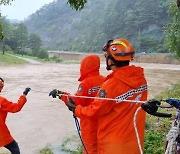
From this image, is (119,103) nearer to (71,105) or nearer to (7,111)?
(71,105)

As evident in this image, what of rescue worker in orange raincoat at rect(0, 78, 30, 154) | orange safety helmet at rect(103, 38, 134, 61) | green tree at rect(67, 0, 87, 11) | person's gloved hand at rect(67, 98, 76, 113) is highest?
green tree at rect(67, 0, 87, 11)

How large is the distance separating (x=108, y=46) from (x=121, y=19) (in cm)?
7393

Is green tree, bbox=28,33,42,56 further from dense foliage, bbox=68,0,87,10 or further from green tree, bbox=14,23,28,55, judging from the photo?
dense foliage, bbox=68,0,87,10

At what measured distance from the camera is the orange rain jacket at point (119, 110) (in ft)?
8.59

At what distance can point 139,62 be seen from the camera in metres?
57.3

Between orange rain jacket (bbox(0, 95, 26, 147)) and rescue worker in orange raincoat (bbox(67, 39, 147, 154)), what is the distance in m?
1.47

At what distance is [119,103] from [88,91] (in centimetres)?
73

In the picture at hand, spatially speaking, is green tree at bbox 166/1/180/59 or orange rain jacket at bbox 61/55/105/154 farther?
green tree at bbox 166/1/180/59

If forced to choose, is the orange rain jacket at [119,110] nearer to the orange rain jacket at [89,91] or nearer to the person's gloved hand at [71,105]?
the person's gloved hand at [71,105]

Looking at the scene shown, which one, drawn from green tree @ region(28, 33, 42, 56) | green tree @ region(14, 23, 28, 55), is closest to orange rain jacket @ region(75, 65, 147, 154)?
green tree @ region(14, 23, 28, 55)

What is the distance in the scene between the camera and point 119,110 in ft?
8.76

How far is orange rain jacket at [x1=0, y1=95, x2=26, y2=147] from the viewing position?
3984mm

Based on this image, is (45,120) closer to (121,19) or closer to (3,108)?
(3,108)

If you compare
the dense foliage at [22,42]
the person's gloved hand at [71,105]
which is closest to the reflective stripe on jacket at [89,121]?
the person's gloved hand at [71,105]
